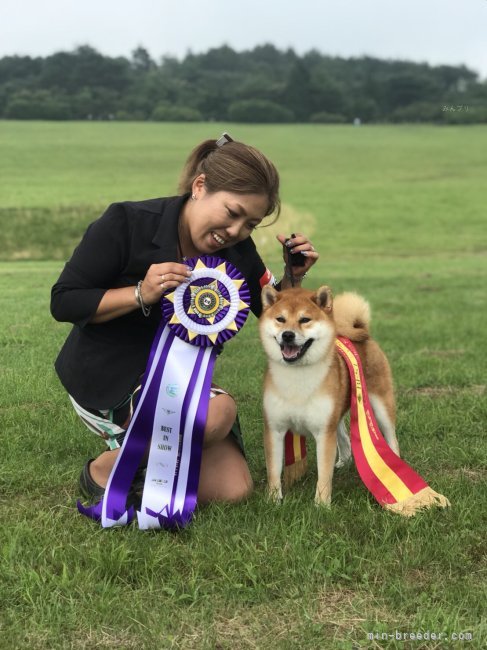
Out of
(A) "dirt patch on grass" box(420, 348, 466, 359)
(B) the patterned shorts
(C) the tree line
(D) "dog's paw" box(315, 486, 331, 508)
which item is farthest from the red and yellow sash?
(C) the tree line

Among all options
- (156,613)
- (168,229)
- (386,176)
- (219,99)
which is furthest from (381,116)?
(156,613)

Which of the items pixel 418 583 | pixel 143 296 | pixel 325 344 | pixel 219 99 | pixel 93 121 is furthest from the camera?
pixel 219 99

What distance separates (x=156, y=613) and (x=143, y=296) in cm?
125

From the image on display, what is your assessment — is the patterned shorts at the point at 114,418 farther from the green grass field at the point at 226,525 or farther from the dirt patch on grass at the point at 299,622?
the dirt patch on grass at the point at 299,622

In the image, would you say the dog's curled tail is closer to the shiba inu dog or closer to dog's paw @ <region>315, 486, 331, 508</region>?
the shiba inu dog

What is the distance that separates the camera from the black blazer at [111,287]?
2836mm

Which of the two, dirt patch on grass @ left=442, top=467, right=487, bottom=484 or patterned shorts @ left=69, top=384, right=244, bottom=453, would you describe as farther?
dirt patch on grass @ left=442, top=467, right=487, bottom=484

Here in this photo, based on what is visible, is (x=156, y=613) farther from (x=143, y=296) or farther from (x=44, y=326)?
(x=44, y=326)

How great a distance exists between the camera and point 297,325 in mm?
2840

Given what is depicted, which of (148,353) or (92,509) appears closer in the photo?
(92,509)

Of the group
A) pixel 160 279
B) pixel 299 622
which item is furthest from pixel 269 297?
pixel 299 622

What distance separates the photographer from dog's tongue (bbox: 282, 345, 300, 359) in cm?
285

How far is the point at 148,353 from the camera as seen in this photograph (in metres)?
3.06

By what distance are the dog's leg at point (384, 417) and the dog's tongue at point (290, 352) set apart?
0.80 metres
